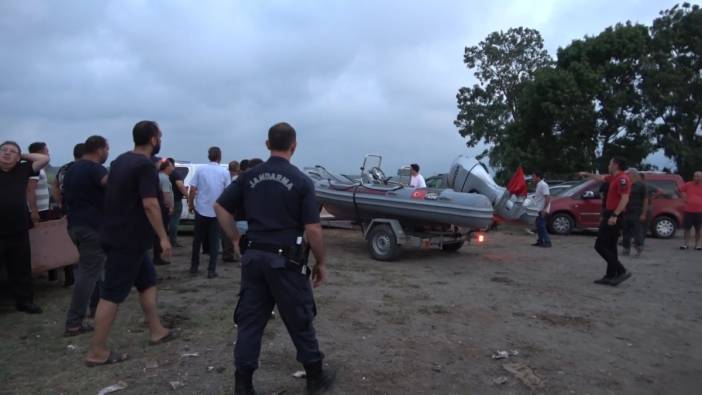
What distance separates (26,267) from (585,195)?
41.1 feet

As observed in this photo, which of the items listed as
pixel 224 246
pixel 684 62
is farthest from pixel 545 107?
pixel 224 246

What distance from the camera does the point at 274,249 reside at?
332 centimetres

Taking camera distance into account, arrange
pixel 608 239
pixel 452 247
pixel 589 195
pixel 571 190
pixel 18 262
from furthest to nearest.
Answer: pixel 571 190 → pixel 589 195 → pixel 452 247 → pixel 608 239 → pixel 18 262

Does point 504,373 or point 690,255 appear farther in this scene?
point 690,255

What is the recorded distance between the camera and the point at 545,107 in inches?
854

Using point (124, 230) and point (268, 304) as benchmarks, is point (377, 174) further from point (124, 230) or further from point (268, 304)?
point (268, 304)

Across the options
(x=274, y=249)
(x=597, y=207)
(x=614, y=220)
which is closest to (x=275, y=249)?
(x=274, y=249)

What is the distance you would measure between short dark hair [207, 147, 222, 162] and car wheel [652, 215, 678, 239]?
11.4 m

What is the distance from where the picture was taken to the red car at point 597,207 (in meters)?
13.5

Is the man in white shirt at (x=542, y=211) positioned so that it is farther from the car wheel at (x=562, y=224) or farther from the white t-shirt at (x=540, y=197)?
the car wheel at (x=562, y=224)

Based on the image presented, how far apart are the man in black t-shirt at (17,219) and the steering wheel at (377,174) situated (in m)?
6.34

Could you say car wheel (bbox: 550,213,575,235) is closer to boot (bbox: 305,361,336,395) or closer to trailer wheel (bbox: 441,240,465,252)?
trailer wheel (bbox: 441,240,465,252)

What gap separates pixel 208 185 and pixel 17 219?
2.42m

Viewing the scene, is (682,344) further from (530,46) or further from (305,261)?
(530,46)
